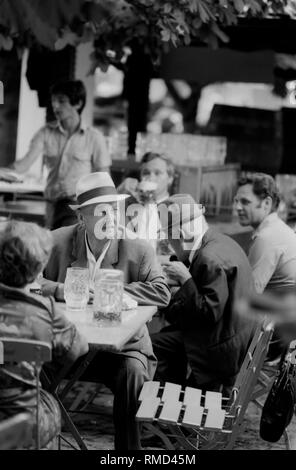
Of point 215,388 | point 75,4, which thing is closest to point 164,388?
point 215,388

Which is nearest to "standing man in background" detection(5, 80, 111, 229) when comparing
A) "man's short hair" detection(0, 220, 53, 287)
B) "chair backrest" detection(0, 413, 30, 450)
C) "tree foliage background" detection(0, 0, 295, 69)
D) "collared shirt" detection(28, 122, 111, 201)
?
"collared shirt" detection(28, 122, 111, 201)

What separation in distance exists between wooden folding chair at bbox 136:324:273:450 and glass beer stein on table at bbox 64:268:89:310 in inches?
20.1

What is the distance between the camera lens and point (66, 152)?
7496 millimetres

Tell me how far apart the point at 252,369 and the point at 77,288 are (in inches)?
34.4

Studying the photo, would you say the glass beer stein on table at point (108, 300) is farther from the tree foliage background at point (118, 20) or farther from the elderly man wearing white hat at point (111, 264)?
the tree foliage background at point (118, 20)

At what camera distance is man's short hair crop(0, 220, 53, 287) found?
11.5 feet

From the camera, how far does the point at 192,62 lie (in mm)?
9992

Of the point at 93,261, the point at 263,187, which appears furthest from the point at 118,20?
the point at 93,261

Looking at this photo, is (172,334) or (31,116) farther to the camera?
(31,116)

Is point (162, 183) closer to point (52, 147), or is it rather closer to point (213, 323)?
point (52, 147)

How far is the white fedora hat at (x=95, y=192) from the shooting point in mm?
4855

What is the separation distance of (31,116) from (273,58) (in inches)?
105

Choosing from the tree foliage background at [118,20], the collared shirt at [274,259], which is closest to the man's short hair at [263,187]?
the collared shirt at [274,259]

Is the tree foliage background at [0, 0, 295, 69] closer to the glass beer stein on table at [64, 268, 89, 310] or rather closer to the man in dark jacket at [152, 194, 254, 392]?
the glass beer stein on table at [64, 268, 89, 310]
